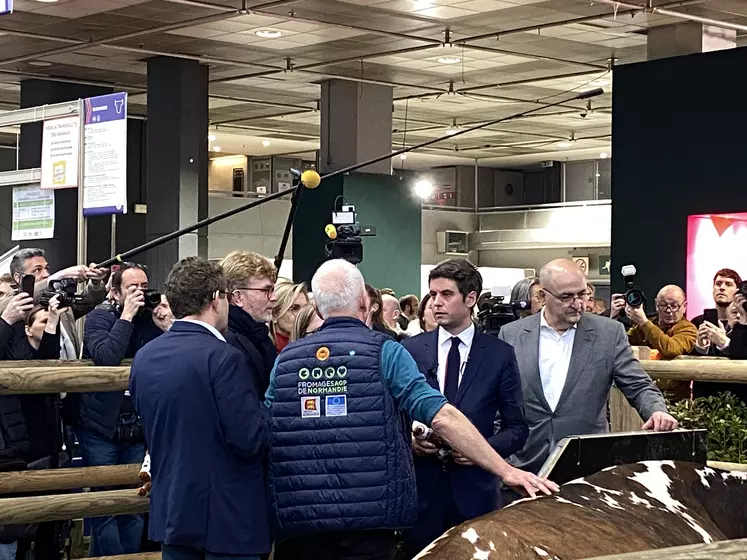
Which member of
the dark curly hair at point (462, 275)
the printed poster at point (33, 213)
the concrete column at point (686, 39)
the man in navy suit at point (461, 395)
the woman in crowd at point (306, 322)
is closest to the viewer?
the man in navy suit at point (461, 395)

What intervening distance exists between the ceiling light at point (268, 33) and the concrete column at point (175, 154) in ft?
5.65

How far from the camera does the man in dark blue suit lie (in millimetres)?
4012

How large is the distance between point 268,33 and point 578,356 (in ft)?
34.6

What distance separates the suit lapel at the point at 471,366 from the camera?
15.2 feet

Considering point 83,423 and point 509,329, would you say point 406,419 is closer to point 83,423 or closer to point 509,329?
point 509,329

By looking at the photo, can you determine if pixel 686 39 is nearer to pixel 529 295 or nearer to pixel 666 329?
pixel 666 329

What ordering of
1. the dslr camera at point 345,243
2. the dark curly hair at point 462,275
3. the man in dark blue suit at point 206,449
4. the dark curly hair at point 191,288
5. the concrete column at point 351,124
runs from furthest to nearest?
the concrete column at point 351,124 → the dslr camera at point 345,243 → the dark curly hair at point 462,275 → the dark curly hair at point 191,288 → the man in dark blue suit at point 206,449

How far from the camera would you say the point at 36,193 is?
36.2 ft

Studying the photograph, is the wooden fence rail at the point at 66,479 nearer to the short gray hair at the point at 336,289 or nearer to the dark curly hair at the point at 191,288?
the dark curly hair at the point at 191,288

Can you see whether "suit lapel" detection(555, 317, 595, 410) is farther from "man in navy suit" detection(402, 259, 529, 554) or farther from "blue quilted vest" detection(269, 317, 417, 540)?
"blue quilted vest" detection(269, 317, 417, 540)

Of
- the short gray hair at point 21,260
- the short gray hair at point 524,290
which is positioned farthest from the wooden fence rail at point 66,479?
the short gray hair at point 524,290

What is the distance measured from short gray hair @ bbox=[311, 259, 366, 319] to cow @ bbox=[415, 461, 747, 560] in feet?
3.02

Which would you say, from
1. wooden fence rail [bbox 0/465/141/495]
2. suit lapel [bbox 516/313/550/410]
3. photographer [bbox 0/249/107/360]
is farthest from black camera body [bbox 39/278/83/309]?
suit lapel [bbox 516/313/550/410]

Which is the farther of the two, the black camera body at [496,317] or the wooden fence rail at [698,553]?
the black camera body at [496,317]
